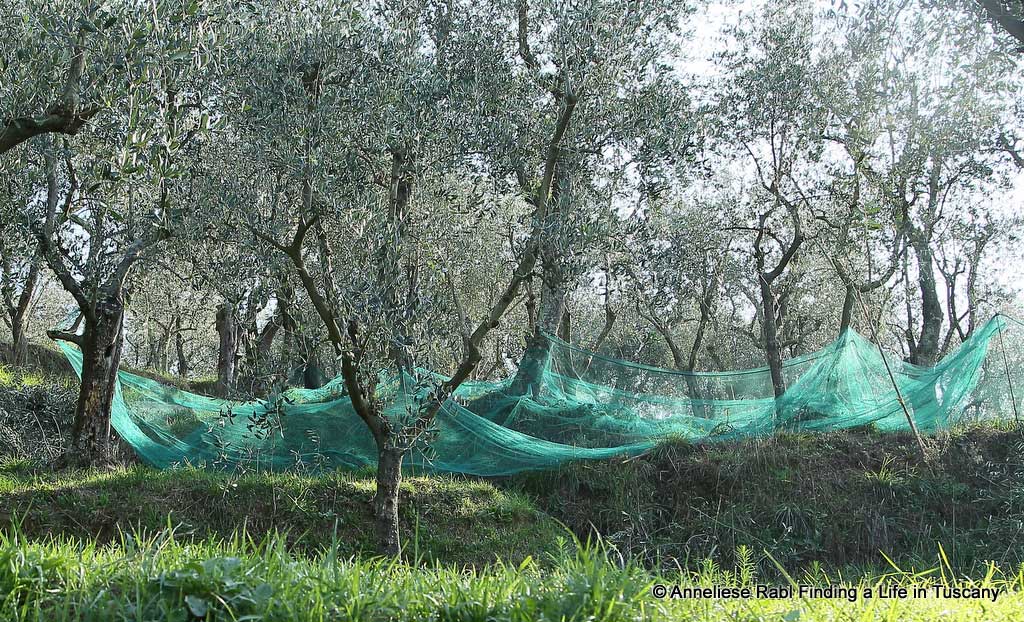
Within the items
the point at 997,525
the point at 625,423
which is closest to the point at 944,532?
the point at 997,525

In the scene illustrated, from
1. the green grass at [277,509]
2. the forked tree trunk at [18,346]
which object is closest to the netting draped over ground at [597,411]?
the green grass at [277,509]

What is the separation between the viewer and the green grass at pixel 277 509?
8.55 metres

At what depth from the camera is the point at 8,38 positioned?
6.47 metres

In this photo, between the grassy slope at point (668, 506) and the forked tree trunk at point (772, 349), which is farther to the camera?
the forked tree trunk at point (772, 349)

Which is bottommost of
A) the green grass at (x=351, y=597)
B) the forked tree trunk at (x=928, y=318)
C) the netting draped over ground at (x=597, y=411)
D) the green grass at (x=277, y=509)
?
the green grass at (x=277, y=509)

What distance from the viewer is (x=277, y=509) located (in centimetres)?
904

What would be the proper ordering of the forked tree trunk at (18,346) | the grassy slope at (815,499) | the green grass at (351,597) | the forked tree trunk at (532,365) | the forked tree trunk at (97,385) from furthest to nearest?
the forked tree trunk at (18,346) → the forked tree trunk at (532,365) → the forked tree trunk at (97,385) → the grassy slope at (815,499) → the green grass at (351,597)

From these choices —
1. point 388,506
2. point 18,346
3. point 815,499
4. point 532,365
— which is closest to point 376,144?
point 388,506

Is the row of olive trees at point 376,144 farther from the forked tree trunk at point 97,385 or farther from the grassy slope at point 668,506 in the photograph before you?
the grassy slope at point 668,506

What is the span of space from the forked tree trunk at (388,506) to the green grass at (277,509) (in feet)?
1.35

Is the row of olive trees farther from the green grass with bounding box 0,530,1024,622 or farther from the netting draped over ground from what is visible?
the green grass with bounding box 0,530,1024,622

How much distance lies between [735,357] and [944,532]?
63.9ft

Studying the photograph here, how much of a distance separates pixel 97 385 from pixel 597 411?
6631 millimetres

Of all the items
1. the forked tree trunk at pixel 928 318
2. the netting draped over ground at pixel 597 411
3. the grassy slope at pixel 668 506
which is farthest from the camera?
the forked tree trunk at pixel 928 318
